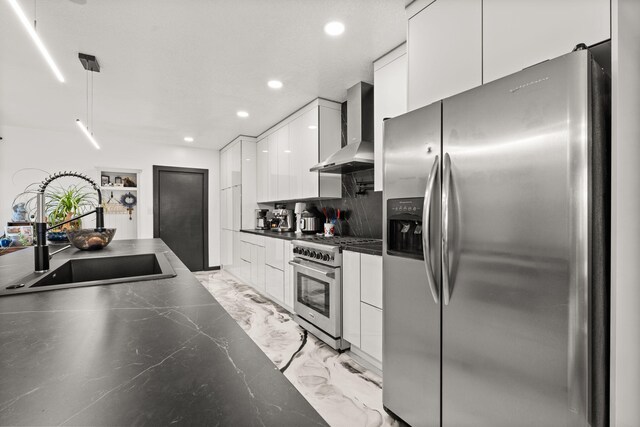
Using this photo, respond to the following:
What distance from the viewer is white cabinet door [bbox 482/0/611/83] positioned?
42.0 inches

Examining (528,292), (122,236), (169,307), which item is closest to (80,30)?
(169,307)

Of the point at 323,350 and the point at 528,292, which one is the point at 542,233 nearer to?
the point at 528,292

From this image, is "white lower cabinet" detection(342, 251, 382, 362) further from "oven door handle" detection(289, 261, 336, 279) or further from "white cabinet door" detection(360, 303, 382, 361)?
"oven door handle" detection(289, 261, 336, 279)

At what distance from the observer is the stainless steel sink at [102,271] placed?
120cm

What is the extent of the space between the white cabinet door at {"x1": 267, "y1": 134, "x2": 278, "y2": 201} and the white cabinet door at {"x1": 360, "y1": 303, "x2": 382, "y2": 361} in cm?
251

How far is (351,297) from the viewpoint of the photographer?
2381mm

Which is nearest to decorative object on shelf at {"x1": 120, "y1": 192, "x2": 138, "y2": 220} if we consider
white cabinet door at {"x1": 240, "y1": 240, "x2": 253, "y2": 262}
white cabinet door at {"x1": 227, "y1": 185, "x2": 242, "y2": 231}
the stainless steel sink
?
white cabinet door at {"x1": 227, "y1": 185, "x2": 242, "y2": 231}

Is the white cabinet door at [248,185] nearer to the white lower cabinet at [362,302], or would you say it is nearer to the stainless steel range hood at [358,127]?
the stainless steel range hood at [358,127]

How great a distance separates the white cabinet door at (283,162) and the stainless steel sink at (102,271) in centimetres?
226

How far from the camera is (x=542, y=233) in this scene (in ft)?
3.38

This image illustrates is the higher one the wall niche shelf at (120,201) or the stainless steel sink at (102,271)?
the wall niche shelf at (120,201)

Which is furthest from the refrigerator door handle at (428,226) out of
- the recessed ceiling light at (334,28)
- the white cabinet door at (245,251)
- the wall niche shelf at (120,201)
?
the wall niche shelf at (120,201)

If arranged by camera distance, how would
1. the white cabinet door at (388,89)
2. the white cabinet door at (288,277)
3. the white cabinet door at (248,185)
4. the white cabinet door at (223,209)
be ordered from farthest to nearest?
the white cabinet door at (223,209)
the white cabinet door at (248,185)
the white cabinet door at (288,277)
the white cabinet door at (388,89)

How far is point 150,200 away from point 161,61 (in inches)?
138
